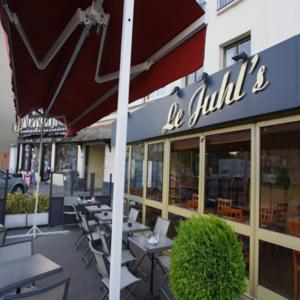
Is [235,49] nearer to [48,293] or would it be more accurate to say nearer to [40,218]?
[48,293]

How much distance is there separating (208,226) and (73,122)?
179 inches

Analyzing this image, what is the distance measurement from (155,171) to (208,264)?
5294 mm

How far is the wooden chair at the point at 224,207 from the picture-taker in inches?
207

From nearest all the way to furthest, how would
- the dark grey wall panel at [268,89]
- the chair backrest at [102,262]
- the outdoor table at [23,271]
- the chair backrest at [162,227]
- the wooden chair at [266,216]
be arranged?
1. the outdoor table at [23,271]
2. the chair backrest at [102,262]
3. the dark grey wall panel at [268,89]
4. the wooden chair at [266,216]
5. the chair backrest at [162,227]

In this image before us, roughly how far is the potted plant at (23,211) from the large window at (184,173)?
13.1 ft

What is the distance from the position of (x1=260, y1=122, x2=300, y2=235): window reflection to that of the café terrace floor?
205cm

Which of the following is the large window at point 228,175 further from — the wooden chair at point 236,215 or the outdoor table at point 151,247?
the outdoor table at point 151,247

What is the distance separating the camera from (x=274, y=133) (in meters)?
4.16

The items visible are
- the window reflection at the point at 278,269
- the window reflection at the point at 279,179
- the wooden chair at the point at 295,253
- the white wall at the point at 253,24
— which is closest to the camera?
the wooden chair at the point at 295,253

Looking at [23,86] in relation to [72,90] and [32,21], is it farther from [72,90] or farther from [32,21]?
[32,21]

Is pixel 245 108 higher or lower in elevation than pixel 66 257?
higher

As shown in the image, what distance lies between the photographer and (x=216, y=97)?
512cm

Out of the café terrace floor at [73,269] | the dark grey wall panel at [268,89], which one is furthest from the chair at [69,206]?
the dark grey wall panel at [268,89]

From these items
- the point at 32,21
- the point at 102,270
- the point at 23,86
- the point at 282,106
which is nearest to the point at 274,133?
the point at 282,106
